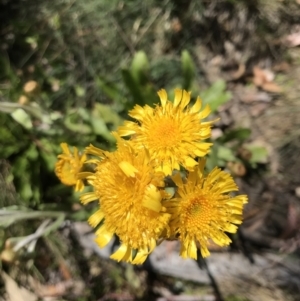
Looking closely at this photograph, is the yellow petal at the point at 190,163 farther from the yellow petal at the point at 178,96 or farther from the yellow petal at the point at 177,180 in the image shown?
the yellow petal at the point at 178,96

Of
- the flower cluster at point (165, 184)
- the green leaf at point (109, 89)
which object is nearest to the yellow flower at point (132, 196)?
A: the flower cluster at point (165, 184)

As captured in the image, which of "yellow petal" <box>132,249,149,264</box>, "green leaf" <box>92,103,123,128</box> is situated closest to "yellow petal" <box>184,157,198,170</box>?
"yellow petal" <box>132,249,149,264</box>

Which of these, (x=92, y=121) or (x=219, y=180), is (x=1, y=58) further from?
(x=219, y=180)

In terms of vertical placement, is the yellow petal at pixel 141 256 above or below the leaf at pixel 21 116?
below

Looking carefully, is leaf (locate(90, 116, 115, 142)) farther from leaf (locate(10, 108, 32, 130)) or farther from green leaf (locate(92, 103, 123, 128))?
leaf (locate(10, 108, 32, 130))

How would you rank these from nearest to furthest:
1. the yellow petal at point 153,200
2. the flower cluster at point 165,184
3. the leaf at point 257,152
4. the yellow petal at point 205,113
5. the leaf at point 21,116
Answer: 1. the yellow petal at point 153,200
2. the flower cluster at point 165,184
3. the yellow petal at point 205,113
4. the leaf at point 21,116
5. the leaf at point 257,152


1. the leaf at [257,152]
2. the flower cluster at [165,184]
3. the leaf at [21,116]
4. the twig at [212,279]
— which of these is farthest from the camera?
the twig at [212,279]

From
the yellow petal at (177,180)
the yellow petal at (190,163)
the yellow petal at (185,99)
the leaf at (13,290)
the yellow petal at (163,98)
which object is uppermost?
the yellow petal at (163,98)
